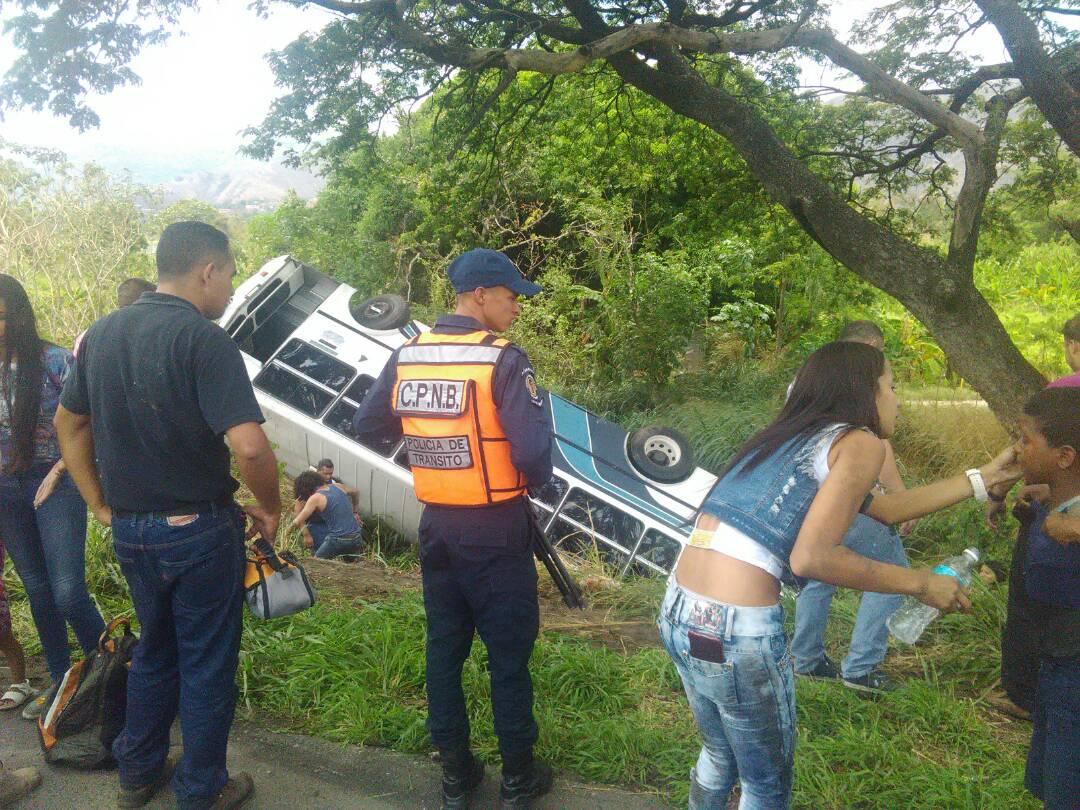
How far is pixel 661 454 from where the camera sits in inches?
278

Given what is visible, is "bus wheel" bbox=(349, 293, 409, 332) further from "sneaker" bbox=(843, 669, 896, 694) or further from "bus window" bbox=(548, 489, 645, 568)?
"sneaker" bbox=(843, 669, 896, 694)

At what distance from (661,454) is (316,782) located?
443 cm

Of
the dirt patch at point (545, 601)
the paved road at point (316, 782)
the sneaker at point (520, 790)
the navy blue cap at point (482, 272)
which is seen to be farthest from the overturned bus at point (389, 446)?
the navy blue cap at point (482, 272)

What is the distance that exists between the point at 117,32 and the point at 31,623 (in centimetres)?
486

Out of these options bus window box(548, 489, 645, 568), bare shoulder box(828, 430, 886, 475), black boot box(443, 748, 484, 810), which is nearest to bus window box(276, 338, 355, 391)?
bus window box(548, 489, 645, 568)

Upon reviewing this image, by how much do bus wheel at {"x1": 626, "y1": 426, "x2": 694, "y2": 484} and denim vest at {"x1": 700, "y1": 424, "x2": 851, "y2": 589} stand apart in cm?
474

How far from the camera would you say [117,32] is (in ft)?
22.6

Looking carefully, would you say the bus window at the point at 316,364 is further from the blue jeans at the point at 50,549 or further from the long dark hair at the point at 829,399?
the long dark hair at the point at 829,399

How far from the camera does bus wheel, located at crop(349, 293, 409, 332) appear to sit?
7.69 meters

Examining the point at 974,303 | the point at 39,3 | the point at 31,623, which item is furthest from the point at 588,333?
the point at 31,623

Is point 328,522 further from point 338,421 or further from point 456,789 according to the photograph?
point 456,789

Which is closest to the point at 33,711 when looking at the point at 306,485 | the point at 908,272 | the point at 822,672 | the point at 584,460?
the point at 306,485

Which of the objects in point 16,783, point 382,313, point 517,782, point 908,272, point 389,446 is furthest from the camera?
point 382,313

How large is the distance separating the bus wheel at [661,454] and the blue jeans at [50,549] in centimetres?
430
